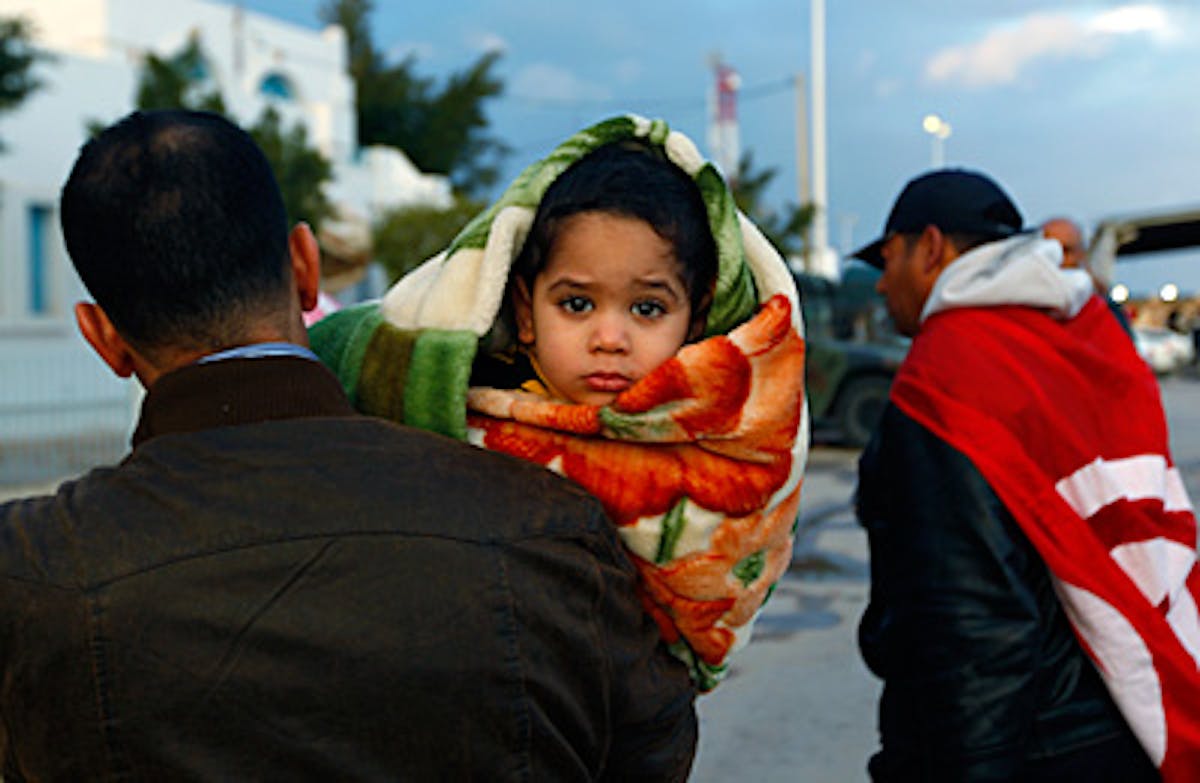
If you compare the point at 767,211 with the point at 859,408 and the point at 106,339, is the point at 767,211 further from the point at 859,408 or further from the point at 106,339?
the point at 106,339

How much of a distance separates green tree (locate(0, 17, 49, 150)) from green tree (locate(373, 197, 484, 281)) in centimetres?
885

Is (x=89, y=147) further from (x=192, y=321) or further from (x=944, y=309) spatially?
(x=944, y=309)

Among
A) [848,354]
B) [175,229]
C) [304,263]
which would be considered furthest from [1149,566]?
[848,354]

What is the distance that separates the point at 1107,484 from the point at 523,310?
3.98 feet

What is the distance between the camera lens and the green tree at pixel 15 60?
12273 millimetres

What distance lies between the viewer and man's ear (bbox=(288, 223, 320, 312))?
54.6 inches

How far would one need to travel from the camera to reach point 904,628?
7.66ft

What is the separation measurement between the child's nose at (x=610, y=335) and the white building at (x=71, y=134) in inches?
384

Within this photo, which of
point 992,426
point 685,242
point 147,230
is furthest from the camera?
point 992,426

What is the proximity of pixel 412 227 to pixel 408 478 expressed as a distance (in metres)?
20.7

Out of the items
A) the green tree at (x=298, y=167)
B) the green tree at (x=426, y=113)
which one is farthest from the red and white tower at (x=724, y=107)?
the green tree at (x=298, y=167)

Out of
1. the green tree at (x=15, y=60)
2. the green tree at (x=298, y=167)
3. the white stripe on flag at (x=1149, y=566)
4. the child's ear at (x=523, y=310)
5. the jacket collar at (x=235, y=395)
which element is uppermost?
the green tree at (x=15, y=60)

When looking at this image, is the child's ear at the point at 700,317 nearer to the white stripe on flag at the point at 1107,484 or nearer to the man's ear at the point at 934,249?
the white stripe on flag at the point at 1107,484

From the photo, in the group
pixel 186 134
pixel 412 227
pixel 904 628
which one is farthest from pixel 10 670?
pixel 412 227
